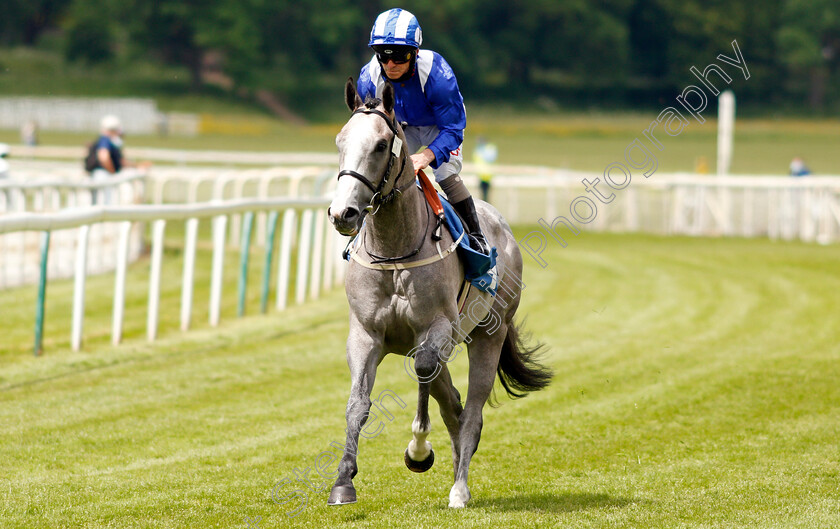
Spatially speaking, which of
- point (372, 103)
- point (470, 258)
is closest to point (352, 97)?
point (372, 103)

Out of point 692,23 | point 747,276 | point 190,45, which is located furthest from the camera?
point 692,23

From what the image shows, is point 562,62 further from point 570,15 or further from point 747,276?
point 747,276

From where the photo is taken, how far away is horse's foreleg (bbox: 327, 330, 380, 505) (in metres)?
4.02

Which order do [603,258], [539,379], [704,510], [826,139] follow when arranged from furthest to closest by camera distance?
1. [826,139]
2. [603,258]
3. [539,379]
4. [704,510]

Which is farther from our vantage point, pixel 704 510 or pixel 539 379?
pixel 539 379

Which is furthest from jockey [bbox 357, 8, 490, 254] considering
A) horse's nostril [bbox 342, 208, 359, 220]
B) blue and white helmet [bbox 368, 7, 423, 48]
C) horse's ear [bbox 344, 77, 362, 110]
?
horse's nostril [bbox 342, 208, 359, 220]

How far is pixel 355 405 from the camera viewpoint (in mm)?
4141

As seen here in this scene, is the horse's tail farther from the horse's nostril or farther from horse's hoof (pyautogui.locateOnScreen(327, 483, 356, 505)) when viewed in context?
the horse's nostril

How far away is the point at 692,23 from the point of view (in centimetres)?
5594

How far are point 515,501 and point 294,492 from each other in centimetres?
91

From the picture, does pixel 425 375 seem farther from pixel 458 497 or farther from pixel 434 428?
pixel 434 428

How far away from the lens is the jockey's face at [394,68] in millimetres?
4395

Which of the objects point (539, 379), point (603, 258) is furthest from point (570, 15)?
point (539, 379)

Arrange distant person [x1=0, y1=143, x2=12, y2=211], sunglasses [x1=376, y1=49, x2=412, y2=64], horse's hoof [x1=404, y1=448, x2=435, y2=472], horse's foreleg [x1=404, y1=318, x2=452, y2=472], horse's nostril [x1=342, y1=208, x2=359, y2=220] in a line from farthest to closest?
distant person [x1=0, y1=143, x2=12, y2=211] < horse's hoof [x1=404, y1=448, x2=435, y2=472] < sunglasses [x1=376, y1=49, x2=412, y2=64] < horse's foreleg [x1=404, y1=318, x2=452, y2=472] < horse's nostril [x1=342, y1=208, x2=359, y2=220]
